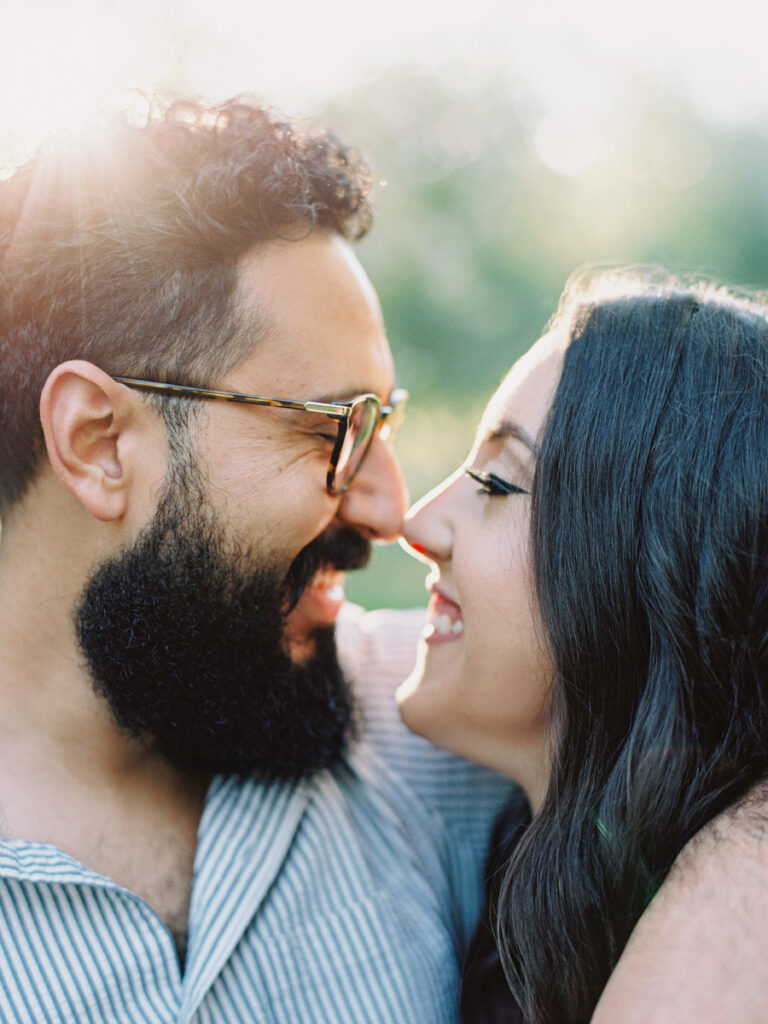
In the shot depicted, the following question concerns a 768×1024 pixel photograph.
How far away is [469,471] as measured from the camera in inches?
79.6

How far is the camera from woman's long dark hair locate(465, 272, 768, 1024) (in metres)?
1.75

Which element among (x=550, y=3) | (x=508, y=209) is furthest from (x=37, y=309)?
(x=550, y=3)

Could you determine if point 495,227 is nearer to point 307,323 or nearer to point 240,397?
point 307,323

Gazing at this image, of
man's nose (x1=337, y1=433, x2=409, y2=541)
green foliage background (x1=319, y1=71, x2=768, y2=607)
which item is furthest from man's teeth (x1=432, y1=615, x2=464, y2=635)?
green foliage background (x1=319, y1=71, x2=768, y2=607)

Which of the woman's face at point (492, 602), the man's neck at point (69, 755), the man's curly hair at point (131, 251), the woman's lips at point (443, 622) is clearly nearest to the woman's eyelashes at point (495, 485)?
the woman's face at point (492, 602)

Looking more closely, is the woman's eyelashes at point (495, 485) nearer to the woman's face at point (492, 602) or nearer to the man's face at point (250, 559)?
the woman's face at point (492, 602)

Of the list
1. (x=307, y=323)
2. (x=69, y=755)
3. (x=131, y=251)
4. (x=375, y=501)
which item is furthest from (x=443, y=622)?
(x=131, y=251)

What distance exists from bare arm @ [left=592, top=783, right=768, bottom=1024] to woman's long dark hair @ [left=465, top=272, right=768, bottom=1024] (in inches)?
7.4

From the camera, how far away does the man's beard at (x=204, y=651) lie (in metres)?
2.02

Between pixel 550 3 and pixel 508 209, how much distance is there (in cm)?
246

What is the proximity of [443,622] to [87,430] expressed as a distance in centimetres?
90

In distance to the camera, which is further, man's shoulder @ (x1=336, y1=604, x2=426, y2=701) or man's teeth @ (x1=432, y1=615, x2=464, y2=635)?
man's shoulder @ (x1=336, y1=604, x2=426, y2=701)

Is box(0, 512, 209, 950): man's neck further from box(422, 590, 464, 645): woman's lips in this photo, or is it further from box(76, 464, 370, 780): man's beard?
box(422, 590, 464, 645): woman's lips

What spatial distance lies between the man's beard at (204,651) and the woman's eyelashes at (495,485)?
48cm
